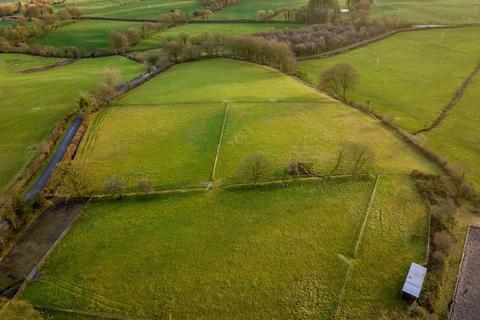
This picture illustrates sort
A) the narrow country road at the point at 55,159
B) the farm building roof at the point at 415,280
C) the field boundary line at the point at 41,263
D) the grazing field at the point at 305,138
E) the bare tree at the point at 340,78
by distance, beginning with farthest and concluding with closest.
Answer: the bare tree at the point at 340,78 < the grazing field at the point at 305,138 < the narrow country road at the point at 55,159 < the field boundary line at the point at 41,263 < the farm building roof at the point at 415,280

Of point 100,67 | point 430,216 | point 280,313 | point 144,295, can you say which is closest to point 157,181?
point 144,295

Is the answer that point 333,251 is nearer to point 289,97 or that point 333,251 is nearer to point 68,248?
point 68,248

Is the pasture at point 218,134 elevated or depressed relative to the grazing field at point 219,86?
depressed

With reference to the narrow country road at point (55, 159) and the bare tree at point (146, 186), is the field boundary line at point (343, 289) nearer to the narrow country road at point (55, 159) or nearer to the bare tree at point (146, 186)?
the bare tree at point (146, 186)

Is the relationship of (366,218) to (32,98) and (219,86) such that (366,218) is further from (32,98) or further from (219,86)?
(32,98)

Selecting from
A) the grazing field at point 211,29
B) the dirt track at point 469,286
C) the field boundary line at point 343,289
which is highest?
the grazing field at point 211,29

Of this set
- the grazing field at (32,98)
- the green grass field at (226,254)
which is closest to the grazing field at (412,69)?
the green grass field at (226,254)

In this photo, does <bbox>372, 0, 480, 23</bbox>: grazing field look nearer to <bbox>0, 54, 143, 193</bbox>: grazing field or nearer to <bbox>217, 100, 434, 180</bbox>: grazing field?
<bbox>217, 100, 434, 180</bbox>: grazing field
